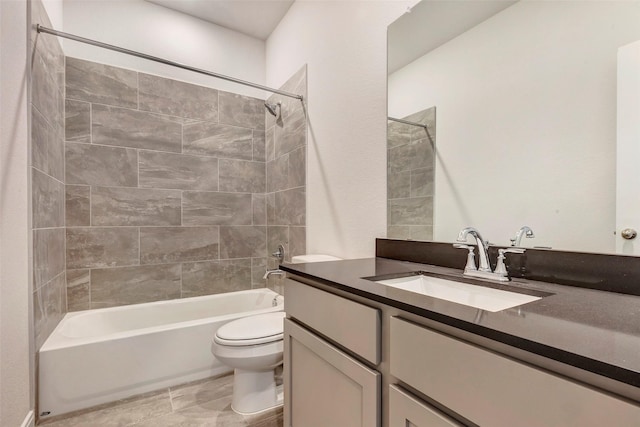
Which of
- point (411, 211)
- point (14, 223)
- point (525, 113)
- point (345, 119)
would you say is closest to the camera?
point (525, 113)

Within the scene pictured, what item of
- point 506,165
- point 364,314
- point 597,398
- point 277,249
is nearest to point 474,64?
point 506,165

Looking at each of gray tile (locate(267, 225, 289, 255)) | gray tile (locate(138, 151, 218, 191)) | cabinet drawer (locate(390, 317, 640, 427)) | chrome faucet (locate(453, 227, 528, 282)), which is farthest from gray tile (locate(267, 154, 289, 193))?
cabinet drawer (locate(390, 317, 640, 427))

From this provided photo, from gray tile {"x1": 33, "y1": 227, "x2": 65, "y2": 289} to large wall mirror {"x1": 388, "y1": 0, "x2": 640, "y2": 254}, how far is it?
1.90 m

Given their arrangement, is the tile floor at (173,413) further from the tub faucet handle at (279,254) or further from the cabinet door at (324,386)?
the tub faucet handle at (279,254)

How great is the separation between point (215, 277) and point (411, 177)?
2.04m

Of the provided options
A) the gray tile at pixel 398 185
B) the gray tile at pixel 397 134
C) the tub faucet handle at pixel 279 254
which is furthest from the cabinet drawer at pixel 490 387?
the tub faucet handle at pixel 279 254

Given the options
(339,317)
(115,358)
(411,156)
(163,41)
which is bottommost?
(115,358)

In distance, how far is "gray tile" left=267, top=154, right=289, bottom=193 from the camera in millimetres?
2567

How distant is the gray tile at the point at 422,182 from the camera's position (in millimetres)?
1354

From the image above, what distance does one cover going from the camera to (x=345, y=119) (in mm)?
1850

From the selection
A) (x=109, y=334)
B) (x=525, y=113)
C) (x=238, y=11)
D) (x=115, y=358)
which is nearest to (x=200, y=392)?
(x=115, y=358)

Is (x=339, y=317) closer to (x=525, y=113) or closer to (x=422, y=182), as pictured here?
(x=422, y=182)

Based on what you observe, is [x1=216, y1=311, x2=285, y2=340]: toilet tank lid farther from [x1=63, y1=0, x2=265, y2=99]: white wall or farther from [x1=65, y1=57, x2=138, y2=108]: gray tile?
[x1=63, y1=0, x2=265, y2=99]: white wall

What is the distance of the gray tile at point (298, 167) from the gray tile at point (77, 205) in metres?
1.52
